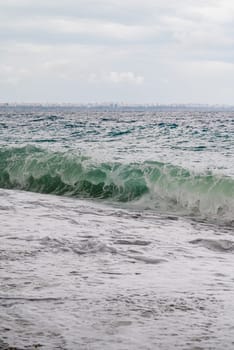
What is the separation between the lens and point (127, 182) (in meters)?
13.6

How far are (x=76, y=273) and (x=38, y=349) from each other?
189 cm

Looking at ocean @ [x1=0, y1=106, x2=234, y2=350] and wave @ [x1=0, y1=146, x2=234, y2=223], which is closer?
ocean @ [x1=0, y1=106, x2=234, y2=350]

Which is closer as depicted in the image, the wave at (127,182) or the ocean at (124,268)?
the ocean at (124,268)

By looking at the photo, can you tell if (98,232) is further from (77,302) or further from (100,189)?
(100,189)

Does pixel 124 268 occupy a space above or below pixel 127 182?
above

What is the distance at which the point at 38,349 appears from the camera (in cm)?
344

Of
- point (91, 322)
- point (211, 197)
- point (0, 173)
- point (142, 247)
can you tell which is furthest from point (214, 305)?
point (0, 173)

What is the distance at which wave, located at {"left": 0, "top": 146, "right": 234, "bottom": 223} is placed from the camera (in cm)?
1101

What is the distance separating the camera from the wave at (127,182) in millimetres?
11008

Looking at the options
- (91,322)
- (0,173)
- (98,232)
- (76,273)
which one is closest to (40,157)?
(0,173)

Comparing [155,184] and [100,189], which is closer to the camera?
[155,184]

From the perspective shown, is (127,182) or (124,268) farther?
(127,182)

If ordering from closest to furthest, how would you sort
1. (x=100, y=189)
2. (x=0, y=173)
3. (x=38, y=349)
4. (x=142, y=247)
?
(x=38, y=349) → (x=142, y=247) → (x=100, y=189) → (x=0, y=173)

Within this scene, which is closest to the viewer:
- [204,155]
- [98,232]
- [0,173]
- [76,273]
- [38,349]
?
[38,349]
